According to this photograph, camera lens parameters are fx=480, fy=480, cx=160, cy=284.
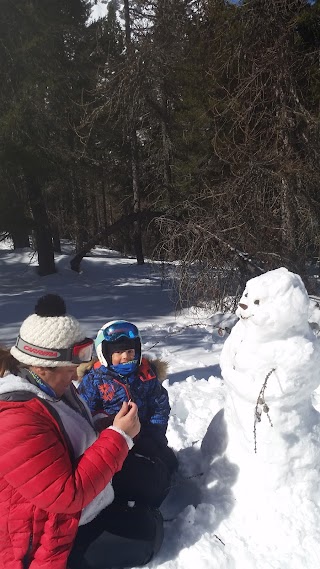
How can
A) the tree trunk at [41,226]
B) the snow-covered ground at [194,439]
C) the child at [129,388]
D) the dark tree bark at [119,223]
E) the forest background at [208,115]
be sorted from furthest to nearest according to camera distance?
the dark tree bark at [119,223] < the tree trunk at [41,226] < the forest background at [208,115] < the child at [129,388] < the snow-covered ground at [194,439]

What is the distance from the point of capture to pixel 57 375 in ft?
6.30

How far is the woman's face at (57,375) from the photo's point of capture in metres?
1.90

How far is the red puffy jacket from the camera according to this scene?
168 cm

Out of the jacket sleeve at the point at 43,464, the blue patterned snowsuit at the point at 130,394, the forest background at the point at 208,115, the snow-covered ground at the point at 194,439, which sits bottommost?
the snow-covered ground at the point at 194,439

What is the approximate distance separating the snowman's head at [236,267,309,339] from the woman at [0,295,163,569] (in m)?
0.80

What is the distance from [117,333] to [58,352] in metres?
1.00

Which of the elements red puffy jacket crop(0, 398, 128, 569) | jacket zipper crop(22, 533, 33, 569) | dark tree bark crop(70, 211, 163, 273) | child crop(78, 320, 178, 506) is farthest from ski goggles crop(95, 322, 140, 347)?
dark tree bark crop(70, 211, 163, 273)

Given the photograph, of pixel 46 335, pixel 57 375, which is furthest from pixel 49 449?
pixel 46 335

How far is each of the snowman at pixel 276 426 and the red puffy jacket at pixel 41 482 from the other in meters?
0.83

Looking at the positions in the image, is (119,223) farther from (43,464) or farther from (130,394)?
(43,464)

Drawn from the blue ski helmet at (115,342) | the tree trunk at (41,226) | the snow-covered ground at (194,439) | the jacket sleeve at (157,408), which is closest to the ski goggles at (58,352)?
the snow-covered ground at (194,439)

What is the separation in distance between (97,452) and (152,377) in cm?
109

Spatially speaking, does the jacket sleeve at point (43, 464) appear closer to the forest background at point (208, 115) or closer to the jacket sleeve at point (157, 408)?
the jacket sleeve at point (157, 408)

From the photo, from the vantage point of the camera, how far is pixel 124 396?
2.81 meters
